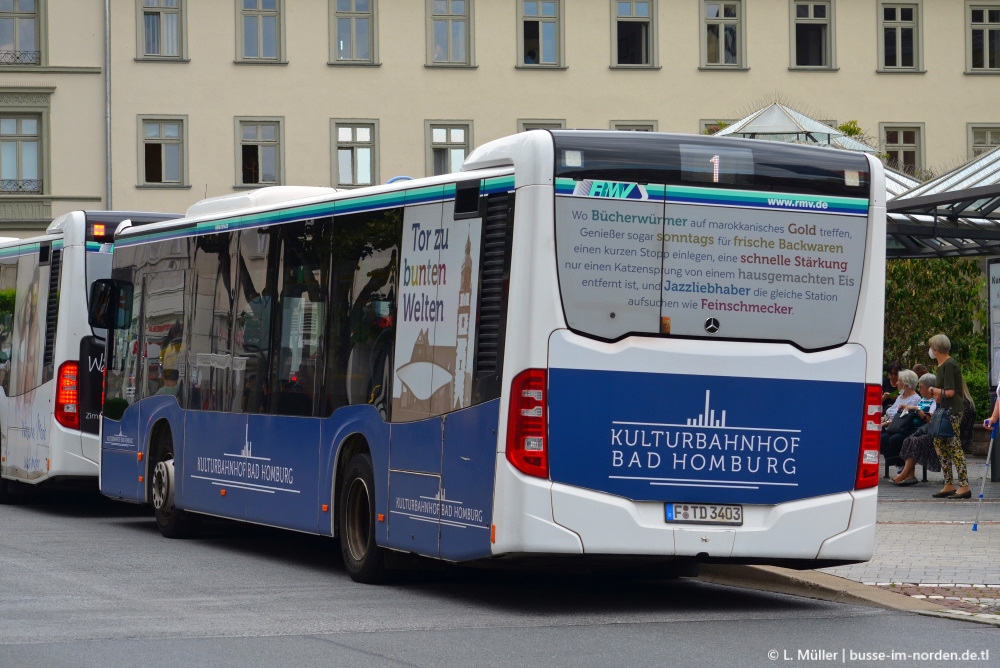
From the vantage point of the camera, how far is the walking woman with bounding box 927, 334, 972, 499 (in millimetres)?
17766

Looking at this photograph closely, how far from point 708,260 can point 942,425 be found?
28.1ft

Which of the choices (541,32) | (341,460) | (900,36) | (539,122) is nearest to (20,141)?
(539,122)

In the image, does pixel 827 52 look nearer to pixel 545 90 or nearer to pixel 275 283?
pixel 545 90

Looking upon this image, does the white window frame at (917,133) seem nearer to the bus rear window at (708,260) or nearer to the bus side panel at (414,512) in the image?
the bus rear window at (708,260)

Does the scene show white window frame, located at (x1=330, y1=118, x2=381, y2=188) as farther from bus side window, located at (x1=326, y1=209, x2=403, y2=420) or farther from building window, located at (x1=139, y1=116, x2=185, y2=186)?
bus side window, located at (x1=326, y1=209, x2=403, y2=420)

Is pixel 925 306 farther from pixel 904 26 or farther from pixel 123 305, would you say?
pixel 123 305

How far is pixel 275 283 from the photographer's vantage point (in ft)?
42.9

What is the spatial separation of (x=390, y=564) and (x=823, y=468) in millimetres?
3008

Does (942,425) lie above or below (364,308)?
below

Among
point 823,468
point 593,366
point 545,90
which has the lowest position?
point 823,468

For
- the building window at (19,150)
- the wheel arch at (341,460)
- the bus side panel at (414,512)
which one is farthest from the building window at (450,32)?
the bus side panel at (414,512)

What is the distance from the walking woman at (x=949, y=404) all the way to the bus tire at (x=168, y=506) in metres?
7.91

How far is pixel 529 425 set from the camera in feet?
31.8

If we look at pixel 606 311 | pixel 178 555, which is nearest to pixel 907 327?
pixel 178 555
